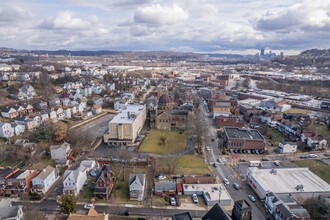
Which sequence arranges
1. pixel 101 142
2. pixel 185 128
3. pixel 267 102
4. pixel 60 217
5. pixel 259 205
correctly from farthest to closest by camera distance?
pixel 267 102
pixel 185 128
pixel 101 142
pixel 259 205
pixel 60 217

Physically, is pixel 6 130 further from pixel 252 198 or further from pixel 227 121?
pixel 227 121

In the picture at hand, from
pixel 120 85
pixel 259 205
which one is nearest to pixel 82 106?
pixel 120 85

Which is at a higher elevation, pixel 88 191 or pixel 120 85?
pixel 120 85

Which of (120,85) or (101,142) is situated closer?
(101,142)

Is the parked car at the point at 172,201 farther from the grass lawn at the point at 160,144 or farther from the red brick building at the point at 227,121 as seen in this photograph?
the red brick building at the point at 227,121

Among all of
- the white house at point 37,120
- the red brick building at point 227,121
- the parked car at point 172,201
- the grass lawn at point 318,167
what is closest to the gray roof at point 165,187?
the parked car at point 172,201

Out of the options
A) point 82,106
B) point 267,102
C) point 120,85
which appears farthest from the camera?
point 120,85

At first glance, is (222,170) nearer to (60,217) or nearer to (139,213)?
(139,213)

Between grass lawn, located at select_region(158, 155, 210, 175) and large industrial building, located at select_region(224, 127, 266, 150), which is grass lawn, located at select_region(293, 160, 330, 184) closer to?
large industrial building, located at select_region(224, 127, 266, 150)

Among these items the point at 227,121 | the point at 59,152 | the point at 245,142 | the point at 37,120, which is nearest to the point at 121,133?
the point at 59,152
